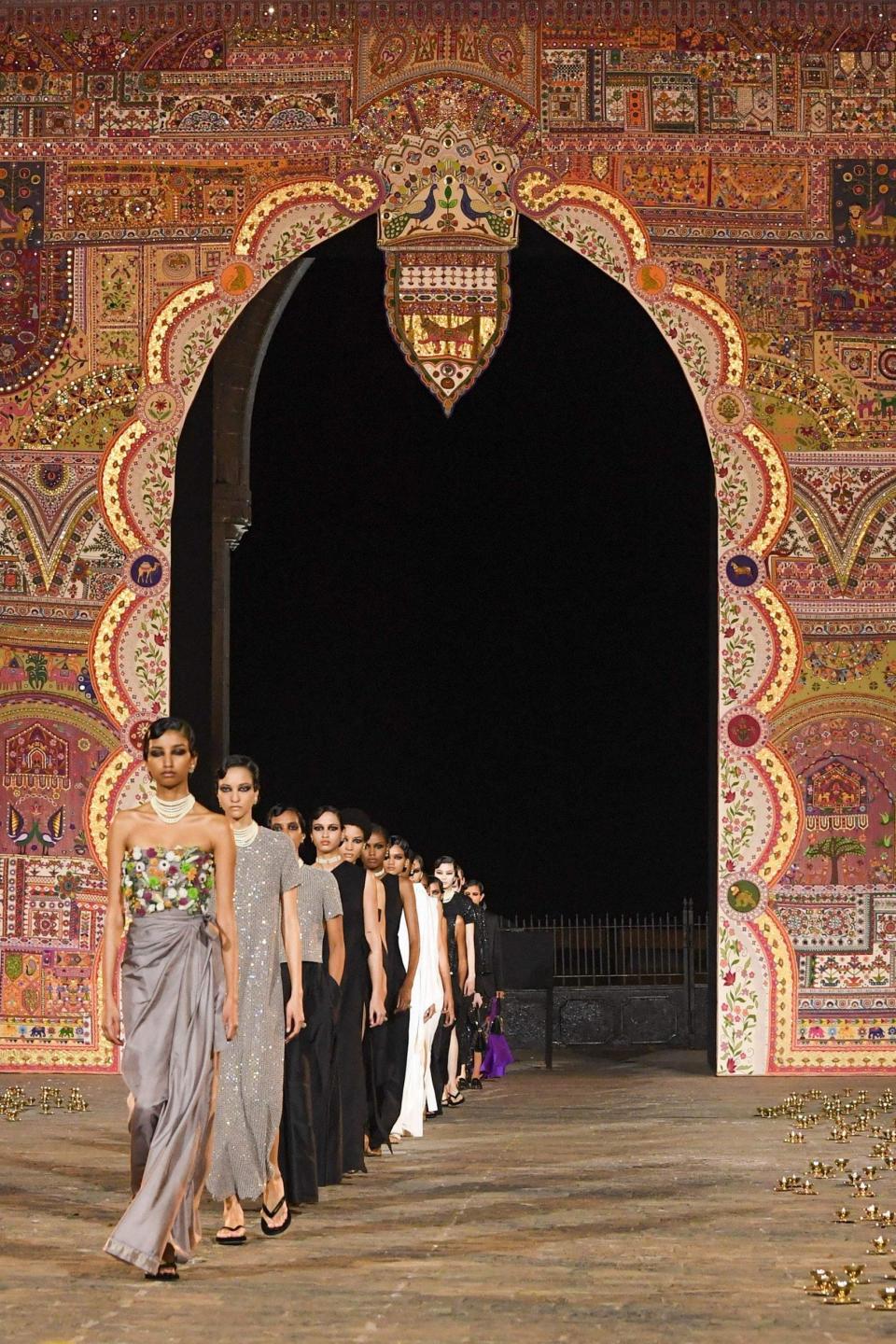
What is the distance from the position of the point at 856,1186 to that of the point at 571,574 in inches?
462

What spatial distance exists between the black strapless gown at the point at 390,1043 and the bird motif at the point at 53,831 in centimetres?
275

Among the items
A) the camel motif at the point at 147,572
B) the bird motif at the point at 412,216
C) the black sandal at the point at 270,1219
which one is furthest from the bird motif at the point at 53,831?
the black sandal at the point at 270,1219

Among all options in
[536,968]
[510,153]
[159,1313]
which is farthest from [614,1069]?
[159,1313]

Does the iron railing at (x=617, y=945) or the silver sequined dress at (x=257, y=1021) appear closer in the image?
the silver sequined dress at (x=257, y=1021)

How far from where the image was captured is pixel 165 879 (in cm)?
572

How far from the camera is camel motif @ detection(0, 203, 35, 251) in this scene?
11617 millimetres

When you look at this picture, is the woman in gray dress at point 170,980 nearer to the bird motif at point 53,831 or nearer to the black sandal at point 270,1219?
the black sandal at point 270,1219

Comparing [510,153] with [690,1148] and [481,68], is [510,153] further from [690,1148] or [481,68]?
[690,1148]

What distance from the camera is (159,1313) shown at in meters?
5.03

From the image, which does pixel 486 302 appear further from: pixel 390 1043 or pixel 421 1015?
pixel 390 1043

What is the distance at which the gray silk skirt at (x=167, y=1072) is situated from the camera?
549 cm

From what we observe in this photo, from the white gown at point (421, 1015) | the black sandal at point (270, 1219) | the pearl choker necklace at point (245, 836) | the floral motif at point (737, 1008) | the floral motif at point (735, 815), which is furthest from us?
the floral motif at point (735, 815)

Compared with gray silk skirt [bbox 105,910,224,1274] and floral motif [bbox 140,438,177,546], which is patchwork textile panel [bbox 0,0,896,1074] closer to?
floral motif [bbox 140,438,177,546]

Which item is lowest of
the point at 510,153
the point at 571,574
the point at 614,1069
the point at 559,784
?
the point at 614,1069
